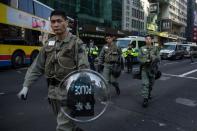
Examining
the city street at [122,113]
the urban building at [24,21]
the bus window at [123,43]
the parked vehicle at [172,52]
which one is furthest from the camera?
the parked vehicle at [172,52]

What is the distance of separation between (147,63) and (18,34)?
458 inches

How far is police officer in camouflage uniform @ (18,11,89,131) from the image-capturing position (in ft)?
13.4

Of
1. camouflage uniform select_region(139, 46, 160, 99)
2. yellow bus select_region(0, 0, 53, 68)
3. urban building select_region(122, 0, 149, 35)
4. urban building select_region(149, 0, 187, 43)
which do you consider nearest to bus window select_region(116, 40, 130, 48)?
yellow bus select_region(0, 0, 53, 68)

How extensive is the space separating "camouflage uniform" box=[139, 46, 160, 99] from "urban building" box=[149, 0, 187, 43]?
7674 centimetres

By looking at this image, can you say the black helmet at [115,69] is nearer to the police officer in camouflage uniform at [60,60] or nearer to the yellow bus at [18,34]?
the police officer in camouflage uniform at [60,60]

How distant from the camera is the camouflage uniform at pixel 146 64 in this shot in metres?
8.55

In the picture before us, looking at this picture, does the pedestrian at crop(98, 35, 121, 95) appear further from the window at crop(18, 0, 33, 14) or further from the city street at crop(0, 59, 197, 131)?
the window at crop(18, 0, 33, 14)

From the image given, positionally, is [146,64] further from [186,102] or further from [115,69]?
[186,102]

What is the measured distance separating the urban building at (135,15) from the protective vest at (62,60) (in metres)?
61.5

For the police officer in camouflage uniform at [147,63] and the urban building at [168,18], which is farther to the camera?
the urban building at [168,18]

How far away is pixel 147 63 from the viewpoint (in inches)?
338

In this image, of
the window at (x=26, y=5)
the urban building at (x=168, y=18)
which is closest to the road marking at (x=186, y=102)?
the window at (x=26, y=5)

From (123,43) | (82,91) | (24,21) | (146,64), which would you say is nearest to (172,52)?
(123,43)

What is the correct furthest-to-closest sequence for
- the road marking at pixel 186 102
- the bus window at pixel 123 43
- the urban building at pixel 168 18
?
the urban building at pixel 168 18, the bus window at pixel 123 43, the road marking at pixel 186 102
